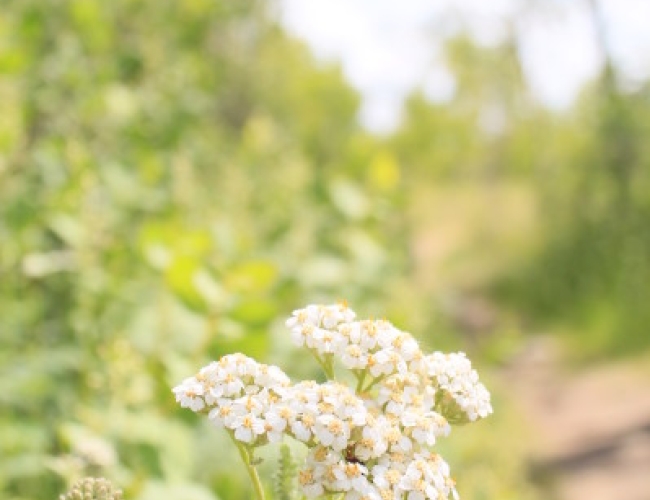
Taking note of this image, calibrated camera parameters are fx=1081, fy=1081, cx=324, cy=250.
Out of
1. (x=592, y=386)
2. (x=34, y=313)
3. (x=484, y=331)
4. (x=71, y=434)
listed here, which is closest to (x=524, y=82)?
(x=484, y=331)

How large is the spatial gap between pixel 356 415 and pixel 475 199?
1995 centimetres

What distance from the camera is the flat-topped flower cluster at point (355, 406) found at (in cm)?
113

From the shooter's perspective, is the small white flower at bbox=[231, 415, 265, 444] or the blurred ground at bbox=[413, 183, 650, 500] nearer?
the small white flower at bbox=[231, 415, 265, 444]

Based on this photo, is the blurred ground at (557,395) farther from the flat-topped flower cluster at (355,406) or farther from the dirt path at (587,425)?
the flat-topped flower cluster at (355,406)

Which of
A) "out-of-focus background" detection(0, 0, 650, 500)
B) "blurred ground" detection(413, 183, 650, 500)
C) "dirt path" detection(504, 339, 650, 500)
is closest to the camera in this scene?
"out-of-focus background" detection(0, 0, 650, 500)

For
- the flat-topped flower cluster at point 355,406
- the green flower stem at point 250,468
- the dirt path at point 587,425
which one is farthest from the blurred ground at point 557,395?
the green flower stem at point 250,468

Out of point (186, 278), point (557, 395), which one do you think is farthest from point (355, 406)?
point (557, 395)

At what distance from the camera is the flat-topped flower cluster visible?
1132 mm

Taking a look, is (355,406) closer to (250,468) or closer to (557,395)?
(250,468)

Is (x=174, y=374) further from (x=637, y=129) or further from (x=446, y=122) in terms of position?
(x=446, y=122)

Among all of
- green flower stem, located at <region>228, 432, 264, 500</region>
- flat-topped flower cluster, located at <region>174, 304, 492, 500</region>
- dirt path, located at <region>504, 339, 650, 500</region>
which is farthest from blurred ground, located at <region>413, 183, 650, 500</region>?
green flower stem, located at <region>228, 432, 264, 500</region>

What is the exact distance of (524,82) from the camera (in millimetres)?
17109

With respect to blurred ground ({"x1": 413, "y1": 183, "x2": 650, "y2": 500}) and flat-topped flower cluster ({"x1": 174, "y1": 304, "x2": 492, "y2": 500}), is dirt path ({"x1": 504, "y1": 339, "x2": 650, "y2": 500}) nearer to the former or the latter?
blurred ground ({"x1": 413, "y1": 183, "x2": 650, "y2": 500})

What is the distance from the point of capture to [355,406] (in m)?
1.16
